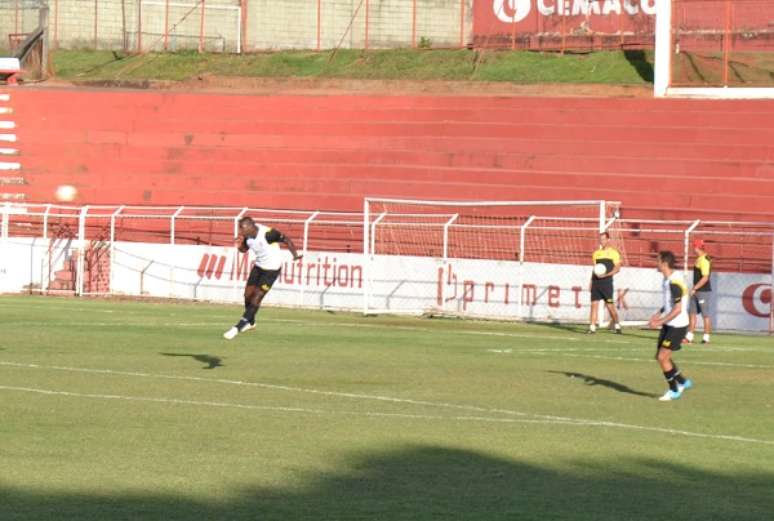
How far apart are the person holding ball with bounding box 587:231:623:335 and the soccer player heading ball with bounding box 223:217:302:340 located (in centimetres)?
798

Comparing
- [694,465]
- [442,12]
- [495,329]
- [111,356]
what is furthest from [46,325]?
[442,12]

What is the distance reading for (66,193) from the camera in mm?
43438

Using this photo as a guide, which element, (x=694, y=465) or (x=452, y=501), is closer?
(x=452, y=501)

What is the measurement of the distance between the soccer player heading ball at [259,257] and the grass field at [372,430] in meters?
0.75

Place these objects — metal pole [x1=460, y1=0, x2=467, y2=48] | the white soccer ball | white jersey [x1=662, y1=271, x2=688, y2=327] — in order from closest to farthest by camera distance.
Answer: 1. white jersey [x1=662, y1=271, x2=688, y2=327]
2. the white soccer ball
3. metal pole [x1=460, y1=0, x2=467, y2=48]

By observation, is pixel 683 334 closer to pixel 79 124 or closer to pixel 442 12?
pixel 79 124

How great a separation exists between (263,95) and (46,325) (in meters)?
19.9

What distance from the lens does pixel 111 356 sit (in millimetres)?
21484

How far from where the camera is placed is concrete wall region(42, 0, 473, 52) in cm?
5481

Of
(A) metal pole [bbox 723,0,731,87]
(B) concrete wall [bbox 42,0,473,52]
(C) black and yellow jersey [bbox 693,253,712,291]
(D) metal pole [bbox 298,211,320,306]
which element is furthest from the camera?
(B) concrete wall [bbox 42,0,473,52]

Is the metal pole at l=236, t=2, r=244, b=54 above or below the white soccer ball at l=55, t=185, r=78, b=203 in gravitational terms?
above

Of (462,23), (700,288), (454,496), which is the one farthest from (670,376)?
(462,23)

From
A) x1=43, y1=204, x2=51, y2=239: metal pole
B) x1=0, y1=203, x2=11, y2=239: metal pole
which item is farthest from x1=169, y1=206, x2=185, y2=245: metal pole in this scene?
x1=0, y1=203, x2=11, y2=239: metal pole

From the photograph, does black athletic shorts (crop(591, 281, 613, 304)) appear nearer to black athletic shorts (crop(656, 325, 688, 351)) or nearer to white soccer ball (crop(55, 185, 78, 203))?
black athletic shorts (crop(656, 325, 688, 351))
